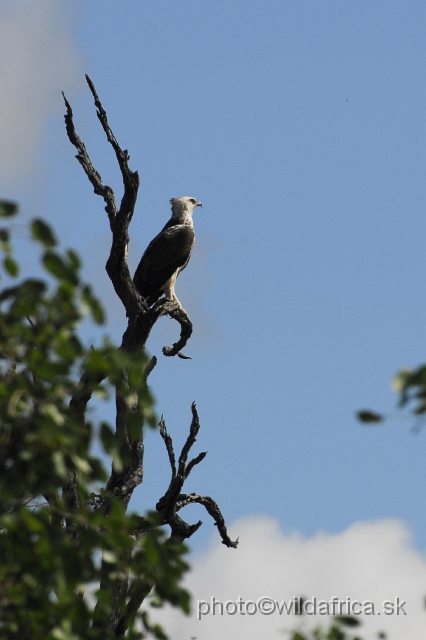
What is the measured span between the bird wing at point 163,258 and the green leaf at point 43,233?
966cm

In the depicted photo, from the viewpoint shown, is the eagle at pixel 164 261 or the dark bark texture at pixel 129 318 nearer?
the dark bark texture at pixel 129 318

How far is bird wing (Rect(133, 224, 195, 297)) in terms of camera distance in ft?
44.2

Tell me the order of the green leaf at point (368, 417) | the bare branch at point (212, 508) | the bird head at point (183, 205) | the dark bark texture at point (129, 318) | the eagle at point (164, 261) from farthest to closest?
the bird head at point (183, 205), the eagle at point (164, 261), the bare branch at point (212, 508), the dark bark texture at point (129, 318), the green leaf at point (368, 417)

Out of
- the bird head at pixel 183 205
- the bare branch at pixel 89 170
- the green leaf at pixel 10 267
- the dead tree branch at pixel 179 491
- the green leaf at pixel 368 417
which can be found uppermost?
the bird head at pixel 183 205

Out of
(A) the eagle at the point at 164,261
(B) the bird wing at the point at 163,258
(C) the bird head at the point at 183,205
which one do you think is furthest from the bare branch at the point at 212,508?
(C) the bird head at the point at 183,205

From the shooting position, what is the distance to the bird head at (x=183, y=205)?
1554 cm

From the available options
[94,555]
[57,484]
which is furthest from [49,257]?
[94,555]

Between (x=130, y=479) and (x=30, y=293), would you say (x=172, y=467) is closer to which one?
(x=130, y=479)

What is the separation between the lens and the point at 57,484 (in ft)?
13.1

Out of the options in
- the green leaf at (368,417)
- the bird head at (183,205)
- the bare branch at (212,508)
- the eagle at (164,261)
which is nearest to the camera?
the green leaf at (368,417)

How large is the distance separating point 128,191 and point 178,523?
3.29 m

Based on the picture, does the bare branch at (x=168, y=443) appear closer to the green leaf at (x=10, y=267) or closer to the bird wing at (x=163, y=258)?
the bird wing at (x=163, y=258)

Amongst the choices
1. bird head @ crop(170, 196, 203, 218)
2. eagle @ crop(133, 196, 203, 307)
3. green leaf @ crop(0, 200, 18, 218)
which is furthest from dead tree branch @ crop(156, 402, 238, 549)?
green leaf @ crop(0, 200, 18, 218)

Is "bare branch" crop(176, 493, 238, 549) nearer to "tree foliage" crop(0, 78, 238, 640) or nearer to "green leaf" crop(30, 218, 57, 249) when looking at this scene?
"tree foliage" crop(0, 78, 238, 640)
